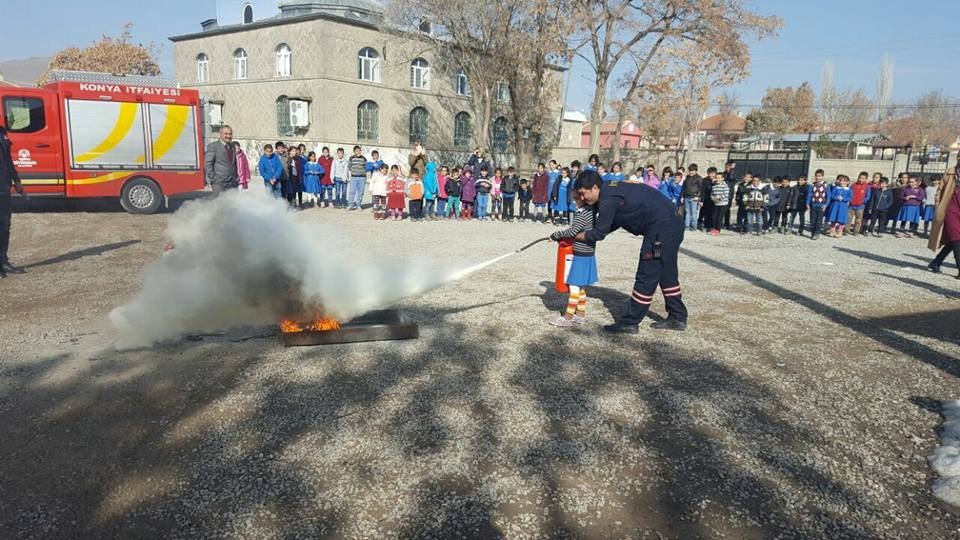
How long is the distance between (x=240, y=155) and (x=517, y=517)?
10835mm

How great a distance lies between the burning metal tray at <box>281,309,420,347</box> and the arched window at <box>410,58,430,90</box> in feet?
121

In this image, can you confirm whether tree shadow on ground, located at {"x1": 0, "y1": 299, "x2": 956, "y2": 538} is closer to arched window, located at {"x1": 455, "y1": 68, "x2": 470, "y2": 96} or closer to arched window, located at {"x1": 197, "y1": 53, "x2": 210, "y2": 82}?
arched window, located at {"x1": 455, "y1": 68, "x2": 470, "y2": 96}

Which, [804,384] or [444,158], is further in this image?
[444,158]

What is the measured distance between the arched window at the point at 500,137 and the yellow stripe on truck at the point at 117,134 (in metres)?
30.8

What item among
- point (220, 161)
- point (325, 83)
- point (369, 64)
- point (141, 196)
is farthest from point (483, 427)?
point (369, 64)

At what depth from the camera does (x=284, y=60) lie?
1467 inches

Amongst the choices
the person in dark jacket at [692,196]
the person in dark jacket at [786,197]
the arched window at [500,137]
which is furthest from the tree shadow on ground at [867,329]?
the arched window at [500,137]

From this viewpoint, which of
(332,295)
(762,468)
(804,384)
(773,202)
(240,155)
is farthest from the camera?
(773,202)

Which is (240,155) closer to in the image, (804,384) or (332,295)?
(332,295)

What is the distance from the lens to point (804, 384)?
4789mm

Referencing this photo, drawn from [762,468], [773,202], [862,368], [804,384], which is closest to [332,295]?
[762,468]

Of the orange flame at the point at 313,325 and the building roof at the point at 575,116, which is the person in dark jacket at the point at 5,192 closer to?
the orange flame at the point at 313,325

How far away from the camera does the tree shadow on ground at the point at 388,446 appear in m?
2.89

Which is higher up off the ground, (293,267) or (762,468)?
(293,267)
